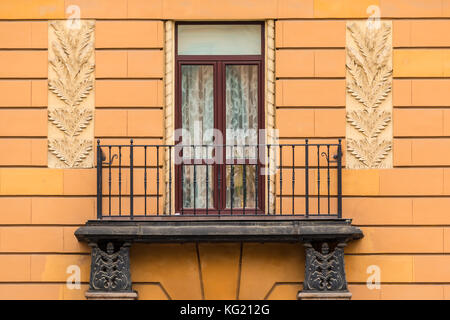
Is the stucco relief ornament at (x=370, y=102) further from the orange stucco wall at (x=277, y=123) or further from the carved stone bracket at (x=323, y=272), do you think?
the carved stone bracket at (x=323, y=272)

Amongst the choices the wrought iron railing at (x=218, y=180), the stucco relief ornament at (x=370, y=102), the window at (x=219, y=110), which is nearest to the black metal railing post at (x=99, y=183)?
the wrought iron railing at (x=218, y=180)

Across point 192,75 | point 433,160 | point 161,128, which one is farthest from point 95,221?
point 433,160

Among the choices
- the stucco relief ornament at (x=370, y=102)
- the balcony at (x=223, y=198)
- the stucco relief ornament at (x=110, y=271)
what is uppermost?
the stucco relief ornament at (x=370, y=102)

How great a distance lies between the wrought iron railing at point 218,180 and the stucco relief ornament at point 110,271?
0.51 m

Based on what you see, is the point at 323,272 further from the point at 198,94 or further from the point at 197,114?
the point at 198,94

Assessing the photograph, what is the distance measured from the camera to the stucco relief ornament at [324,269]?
34.2 feet

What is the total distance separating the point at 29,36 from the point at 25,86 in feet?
2.40

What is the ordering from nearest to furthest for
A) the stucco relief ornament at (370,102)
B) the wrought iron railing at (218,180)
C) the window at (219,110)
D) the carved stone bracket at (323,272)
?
the carved stone bracket at (323,272) → the wrought iron railing at (218,180) → the stucco relief ornament at (370,102) → the window at (219,110)

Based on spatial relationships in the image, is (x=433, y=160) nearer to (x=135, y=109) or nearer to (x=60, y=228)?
(x=135, y=109)

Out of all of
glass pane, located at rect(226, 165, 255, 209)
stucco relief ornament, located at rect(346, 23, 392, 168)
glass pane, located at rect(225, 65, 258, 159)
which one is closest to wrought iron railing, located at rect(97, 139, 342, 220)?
glass pane, located at rect(226, 165, 255, 209)

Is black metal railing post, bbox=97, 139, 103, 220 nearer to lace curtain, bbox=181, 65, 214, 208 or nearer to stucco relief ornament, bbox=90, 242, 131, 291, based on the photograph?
stucco relief ornament, bbox=90, 242, 131, 291

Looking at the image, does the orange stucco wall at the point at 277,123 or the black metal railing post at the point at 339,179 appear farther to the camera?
the orange stucco wall at the point at 277,123

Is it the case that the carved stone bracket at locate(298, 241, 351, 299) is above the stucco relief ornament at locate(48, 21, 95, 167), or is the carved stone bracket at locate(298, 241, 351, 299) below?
below

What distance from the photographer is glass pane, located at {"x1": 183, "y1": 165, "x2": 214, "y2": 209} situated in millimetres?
11188
